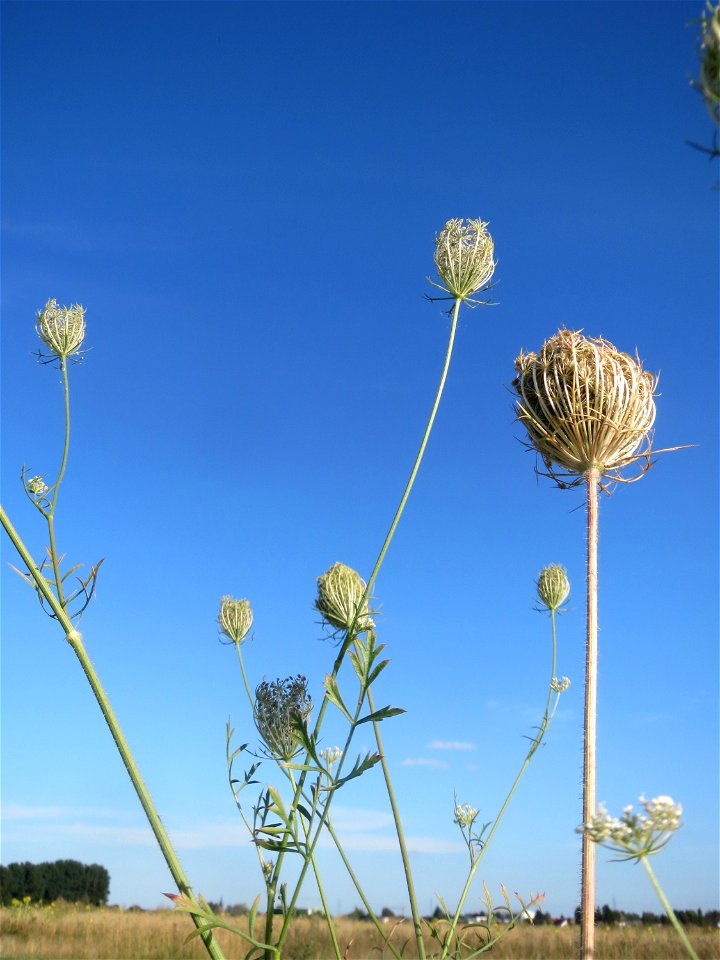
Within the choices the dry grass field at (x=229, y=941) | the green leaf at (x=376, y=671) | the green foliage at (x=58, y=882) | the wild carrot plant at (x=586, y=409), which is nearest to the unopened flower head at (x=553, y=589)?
the wild carrot plant at (x=586, y=409)

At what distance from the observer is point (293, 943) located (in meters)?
15.2

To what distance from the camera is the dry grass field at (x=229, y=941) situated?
14.2 m

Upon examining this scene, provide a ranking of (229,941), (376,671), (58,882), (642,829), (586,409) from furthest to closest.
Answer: (58,882), (229,941), (586,409), (376,671), (642,829)

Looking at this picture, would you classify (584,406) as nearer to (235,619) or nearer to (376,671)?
(376,671)

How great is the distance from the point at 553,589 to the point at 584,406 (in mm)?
2642

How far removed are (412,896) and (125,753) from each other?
196 centimetres

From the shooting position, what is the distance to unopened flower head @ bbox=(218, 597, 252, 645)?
24.0 feet

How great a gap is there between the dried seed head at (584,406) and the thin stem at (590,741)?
37cm

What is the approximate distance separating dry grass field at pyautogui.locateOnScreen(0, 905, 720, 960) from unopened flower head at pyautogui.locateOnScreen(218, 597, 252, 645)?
7.81 m

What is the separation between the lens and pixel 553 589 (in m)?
6.90

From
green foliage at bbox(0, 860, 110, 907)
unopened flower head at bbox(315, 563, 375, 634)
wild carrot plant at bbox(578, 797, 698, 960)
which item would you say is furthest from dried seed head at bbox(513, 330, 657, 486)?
green foliage at bbox(0, 860, 110, 907)

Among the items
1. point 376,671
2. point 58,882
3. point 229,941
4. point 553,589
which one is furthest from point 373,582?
point 58,882

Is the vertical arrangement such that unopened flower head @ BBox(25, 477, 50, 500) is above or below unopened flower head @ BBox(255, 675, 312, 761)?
above

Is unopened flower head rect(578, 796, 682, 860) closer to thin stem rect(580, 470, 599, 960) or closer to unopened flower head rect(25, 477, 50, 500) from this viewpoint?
thin stem rect(580, 470, 599, 960)
